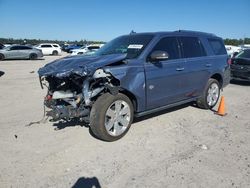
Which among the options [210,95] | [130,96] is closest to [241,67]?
[210,95]

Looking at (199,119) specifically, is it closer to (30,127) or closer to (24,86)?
(30,127)

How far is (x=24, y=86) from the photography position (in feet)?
36.5

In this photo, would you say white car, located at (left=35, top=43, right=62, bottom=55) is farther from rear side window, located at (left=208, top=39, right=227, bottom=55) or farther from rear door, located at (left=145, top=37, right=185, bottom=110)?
rear door, located at (left=145, top=37, right=185, bottom=110)

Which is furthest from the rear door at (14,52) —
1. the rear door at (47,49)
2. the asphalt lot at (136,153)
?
the asphalt lot at (136,153)

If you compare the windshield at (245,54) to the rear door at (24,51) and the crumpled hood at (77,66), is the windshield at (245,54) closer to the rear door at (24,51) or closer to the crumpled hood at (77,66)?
the crumpled hood at (77,66)

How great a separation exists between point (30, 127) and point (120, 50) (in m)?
2.52

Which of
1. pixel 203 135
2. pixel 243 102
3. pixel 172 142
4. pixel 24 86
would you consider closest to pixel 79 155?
pixel 172 142

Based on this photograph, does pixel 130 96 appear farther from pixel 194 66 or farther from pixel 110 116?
pixel 194 66

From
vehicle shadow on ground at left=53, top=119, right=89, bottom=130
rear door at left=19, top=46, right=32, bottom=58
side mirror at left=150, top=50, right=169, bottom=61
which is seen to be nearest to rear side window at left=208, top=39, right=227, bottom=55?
side mirror at left=150, top=50, right=169, bottom=61

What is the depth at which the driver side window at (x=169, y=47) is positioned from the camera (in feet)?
19.6

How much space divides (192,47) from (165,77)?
4.79 ft

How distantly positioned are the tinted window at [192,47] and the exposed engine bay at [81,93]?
7.36 feet

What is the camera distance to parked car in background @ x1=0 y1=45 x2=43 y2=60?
88.8 feet

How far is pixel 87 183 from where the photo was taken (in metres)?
3.81
